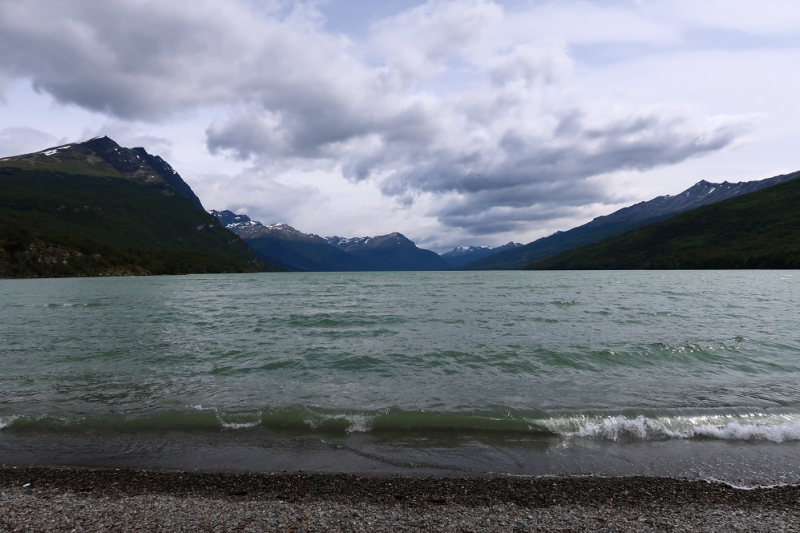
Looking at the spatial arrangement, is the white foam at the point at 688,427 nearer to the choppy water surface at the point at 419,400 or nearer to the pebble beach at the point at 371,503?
the choppy water surface at the point at 419,400

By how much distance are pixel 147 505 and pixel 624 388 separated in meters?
21.2

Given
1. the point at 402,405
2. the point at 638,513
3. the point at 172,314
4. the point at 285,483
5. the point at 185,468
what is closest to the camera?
the point at 638,513

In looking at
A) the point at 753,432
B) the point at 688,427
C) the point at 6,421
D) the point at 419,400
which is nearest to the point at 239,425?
the point at 419,400

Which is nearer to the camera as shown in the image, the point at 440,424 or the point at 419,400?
the point at 440,424

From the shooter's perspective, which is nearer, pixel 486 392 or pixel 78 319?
pixel 486 392

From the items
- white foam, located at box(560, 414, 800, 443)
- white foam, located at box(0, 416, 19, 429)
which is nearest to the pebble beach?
white foam, located at box(560, 414, 800, 443)

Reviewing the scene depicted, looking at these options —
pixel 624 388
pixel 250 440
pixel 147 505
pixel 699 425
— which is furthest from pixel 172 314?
pixel 699 425

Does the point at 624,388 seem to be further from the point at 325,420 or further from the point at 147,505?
the point at 147,505

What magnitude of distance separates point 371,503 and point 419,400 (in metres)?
8.86

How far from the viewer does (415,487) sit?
11750 millimetres

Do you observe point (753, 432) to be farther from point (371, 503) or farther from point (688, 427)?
point (371, 503)

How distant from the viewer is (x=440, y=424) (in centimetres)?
1683

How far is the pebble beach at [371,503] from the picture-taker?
968 cm

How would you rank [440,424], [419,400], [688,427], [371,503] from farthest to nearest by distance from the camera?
[419,400] < [440,424] < [688,427] < [371,503]
